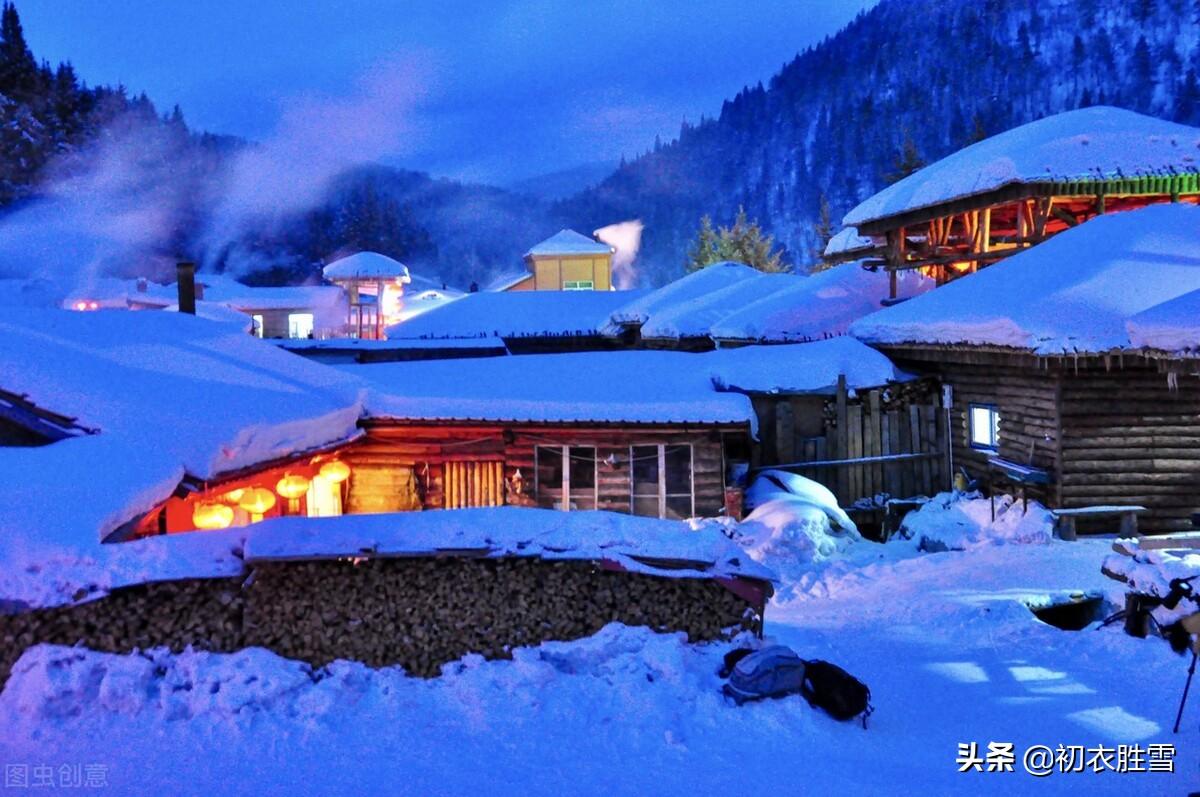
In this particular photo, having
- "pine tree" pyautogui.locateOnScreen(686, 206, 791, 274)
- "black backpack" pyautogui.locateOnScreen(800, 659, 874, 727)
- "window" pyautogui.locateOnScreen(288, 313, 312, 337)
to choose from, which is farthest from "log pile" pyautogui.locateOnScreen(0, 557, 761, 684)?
"window" pyautogui.locateOnScreen(288, 313, 312, 337)

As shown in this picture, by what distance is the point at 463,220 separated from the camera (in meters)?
171

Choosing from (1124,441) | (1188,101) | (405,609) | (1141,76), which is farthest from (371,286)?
(1141,76)

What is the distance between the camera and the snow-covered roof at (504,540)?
747 cm

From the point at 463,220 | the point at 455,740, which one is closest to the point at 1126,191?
the point at 455,740

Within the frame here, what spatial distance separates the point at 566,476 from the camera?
15.8 meters

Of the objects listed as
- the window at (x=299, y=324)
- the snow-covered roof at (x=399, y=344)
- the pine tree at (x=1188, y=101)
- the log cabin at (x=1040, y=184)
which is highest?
the pine tree at (x=1188, y=101)

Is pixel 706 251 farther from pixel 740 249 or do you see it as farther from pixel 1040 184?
pixel 1040 184

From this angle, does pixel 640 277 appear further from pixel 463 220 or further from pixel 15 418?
pixel 15 418

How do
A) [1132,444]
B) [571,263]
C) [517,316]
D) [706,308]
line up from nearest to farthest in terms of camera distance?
[1132,444], [706,308], [517,316], [571,263]

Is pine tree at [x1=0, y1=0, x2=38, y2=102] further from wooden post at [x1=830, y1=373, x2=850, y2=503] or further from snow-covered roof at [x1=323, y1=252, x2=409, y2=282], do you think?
wooden post at [x1=830, y1=373, x2=850, y2=503]

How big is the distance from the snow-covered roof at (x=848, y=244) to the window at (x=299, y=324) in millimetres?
34785

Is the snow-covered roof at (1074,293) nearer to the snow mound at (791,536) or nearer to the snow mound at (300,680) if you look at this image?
the snow mound at (791,536)

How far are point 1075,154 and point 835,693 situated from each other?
54.8ft

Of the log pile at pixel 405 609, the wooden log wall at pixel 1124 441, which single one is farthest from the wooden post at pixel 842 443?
the log pile at pixel 405 609
